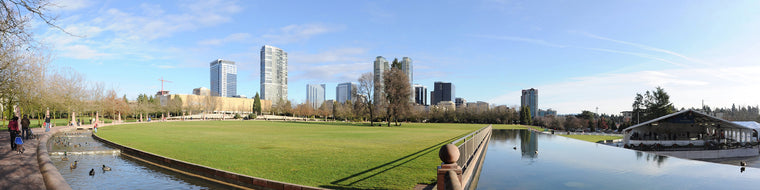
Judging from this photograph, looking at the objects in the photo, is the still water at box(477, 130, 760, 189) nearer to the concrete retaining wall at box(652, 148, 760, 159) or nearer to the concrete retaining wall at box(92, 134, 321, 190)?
the concrete retaining wall at box(92, 134, 321, 190)

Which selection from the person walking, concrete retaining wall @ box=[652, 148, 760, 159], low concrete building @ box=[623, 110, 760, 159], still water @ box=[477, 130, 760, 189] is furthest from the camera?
low concrete building @ box=[623, 110, 760, 159]

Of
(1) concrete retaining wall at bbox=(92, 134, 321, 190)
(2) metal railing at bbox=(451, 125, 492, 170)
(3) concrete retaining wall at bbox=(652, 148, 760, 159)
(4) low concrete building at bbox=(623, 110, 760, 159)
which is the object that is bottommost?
(3) concrete retaining wall at bbox=(652, 148, 760, 159)

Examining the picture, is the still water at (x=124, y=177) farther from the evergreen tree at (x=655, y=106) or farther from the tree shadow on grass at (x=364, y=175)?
the evergreen tree at (x=655, y=106)

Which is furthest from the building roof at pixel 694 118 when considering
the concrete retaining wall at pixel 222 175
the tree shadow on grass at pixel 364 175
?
the concrete retaining wall at pixel 222 175

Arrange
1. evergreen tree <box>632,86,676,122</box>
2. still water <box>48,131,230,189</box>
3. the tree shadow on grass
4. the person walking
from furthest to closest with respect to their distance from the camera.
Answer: evergreen tree <box>632,86,676,122</box>, the person walking, still water <box>48,131,230,189</box>, the tree shadow on grass

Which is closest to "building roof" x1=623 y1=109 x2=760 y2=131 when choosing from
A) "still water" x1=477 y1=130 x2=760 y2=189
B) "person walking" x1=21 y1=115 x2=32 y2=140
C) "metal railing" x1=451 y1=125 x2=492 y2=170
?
"still water" x1=477 y1=130 x2=760 y2=189

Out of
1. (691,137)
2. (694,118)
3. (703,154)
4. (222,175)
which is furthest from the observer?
(691,137)

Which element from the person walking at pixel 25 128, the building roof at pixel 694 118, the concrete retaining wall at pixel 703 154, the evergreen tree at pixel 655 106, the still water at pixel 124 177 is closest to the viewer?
Result: the still water at pixel 124 177

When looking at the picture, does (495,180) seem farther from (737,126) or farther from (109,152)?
(737,126)

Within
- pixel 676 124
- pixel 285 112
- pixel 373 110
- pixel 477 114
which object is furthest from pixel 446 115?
pixel 676 124

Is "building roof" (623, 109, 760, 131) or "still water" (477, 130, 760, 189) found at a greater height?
"building roof" (623, 109, 760, 131)

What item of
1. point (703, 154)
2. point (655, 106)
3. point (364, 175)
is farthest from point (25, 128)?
point (655, 106)

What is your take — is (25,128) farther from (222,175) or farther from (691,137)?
(691,137)

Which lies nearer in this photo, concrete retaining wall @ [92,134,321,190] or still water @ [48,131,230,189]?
concrete retaining wall @ [92,134,321,190]
